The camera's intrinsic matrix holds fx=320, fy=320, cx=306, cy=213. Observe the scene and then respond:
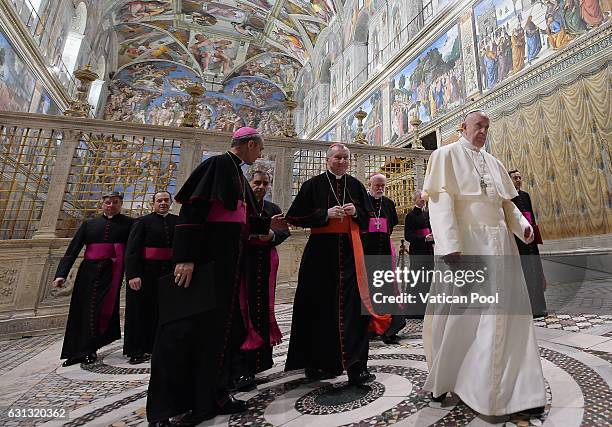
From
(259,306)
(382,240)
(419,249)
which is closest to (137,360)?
(259,306)

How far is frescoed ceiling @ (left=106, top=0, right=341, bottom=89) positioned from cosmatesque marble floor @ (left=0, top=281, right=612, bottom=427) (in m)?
20.5

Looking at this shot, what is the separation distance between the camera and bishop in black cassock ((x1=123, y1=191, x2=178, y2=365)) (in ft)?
10.8

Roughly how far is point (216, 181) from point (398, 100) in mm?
12281

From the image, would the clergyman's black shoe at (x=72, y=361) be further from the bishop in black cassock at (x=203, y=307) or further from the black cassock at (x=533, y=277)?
the black cassock at (x=533, y=277)

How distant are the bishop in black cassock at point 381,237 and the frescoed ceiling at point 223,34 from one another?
1870 cm

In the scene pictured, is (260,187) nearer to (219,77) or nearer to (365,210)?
A: (365,210)

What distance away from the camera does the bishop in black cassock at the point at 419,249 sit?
4.60 meters

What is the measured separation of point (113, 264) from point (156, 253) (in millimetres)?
559

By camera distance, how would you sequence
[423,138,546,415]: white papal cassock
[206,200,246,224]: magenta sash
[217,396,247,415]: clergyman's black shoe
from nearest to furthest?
[423,138,546,415]: white papal cassock → [217,396,247,415]: clergyman's black shoe → [206,200,246,224]: magenta sash

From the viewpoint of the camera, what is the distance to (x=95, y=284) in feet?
11.4

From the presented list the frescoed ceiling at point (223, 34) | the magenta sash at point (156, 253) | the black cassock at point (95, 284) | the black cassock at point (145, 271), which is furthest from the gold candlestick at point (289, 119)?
the frescoed ceiling at point (223, 34)

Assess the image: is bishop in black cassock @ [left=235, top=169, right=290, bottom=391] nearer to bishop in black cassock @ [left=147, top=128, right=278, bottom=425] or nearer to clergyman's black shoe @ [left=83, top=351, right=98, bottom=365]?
bishop in black cassock @ [left=147, top=128, right=278, bottom=425]

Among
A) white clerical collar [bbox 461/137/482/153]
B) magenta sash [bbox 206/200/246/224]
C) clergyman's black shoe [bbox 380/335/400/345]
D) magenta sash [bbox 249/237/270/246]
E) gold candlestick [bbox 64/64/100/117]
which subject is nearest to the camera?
magenta sash [bbox 206/200/246/224]

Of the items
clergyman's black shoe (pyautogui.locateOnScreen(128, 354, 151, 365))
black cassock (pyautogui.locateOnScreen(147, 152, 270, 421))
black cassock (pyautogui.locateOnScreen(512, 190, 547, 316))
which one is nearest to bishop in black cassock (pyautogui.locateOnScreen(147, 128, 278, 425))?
black cassock (pyautogui.locateOnScreen(147, 152, 270, 421))
